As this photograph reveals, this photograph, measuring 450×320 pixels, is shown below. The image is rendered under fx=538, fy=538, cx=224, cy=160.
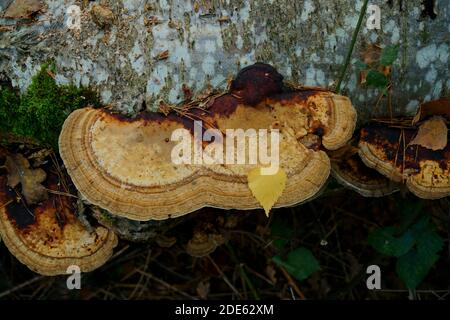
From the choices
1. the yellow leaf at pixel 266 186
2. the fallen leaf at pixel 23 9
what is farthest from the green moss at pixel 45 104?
the yellow leaf at pixel 266 186

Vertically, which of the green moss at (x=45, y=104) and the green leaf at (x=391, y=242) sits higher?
the green moss at (x=45, y=104)

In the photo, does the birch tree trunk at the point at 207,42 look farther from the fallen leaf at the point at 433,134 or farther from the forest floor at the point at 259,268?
Answer: the forest floor at the point at 259,268

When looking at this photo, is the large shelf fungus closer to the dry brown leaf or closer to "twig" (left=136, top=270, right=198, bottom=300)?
the dry brown leaf

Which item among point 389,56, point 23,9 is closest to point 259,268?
point 389,56

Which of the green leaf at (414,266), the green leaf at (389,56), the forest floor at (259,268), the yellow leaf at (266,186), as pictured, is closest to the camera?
the yellow leaf at (266,186)

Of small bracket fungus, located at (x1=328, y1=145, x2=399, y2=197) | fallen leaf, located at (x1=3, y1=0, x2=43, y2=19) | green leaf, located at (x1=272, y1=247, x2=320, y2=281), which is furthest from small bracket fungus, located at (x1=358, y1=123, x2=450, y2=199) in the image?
fallen leaf, located at (x1=3, y1=0, x2=43, y2=19)

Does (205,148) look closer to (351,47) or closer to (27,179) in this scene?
(351,47)

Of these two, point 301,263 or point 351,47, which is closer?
point 351,47

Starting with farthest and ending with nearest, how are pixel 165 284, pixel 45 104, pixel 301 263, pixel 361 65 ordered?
1. pixel 165 284
2. pixel 301 263
3. pixel 45 104
4. pixel 361 65
